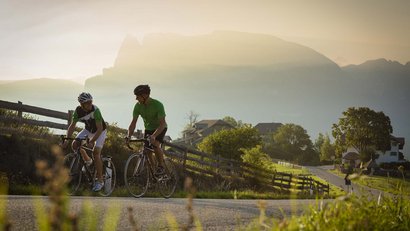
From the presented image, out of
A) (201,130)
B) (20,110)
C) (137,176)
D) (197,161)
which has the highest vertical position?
(201,130)

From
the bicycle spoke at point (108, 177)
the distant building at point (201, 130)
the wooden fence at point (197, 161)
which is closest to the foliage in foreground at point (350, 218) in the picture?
the wooden fence at point (197, 161)

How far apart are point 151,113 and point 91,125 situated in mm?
1227

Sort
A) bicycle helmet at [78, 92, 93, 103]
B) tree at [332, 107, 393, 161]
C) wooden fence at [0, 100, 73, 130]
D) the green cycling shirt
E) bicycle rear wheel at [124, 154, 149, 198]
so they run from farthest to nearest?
tree at [332, 107, 393, 161] < wooden fence at [0, 100, 73, 130] < bicycle rear wheel at [124, 154, 149, 198] < the green cycling shirt < bicycle helmet at [78, 92, 93, 103]

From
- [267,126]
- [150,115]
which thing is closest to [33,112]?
[150,115]

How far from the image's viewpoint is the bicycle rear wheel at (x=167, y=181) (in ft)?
32.1

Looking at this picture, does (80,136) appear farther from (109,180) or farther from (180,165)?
(180,165)

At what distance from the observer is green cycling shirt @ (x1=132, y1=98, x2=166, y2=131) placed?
358 inches

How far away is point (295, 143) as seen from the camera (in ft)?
394

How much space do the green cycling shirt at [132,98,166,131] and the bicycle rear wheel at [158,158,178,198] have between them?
1.05 metres

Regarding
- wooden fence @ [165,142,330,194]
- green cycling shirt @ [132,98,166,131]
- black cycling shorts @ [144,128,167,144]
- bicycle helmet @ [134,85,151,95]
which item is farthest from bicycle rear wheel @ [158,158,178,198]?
wooden fence @ [165,142,330,194]

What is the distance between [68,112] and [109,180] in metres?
7.33

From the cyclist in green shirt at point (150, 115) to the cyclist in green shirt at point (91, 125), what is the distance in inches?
24.5

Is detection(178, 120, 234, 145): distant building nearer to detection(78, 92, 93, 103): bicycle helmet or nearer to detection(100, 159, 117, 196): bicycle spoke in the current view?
detection(100, 159, 117, 196): bicycle spoke

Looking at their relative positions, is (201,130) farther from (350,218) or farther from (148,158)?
(350,218)
